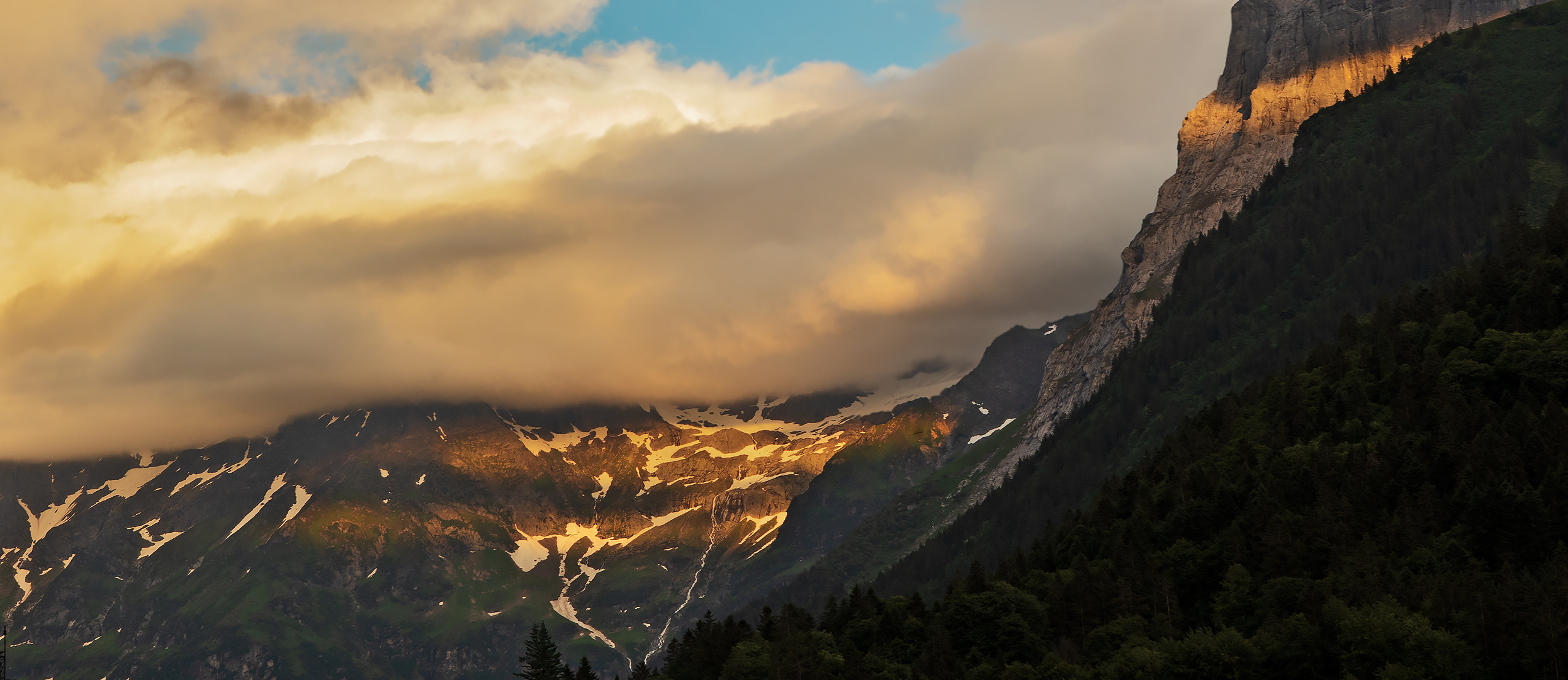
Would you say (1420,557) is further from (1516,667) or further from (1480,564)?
(1516,667)

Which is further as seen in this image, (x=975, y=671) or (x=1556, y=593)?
(x=975, y=671)

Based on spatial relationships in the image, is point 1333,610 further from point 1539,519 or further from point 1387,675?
point 1539,519

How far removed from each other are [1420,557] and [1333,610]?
25151 mm

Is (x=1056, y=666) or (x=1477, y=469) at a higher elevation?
(x=1477, y=469)

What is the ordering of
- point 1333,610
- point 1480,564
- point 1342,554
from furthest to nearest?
point 1342,554 → point 1480,564 → point 1333,610

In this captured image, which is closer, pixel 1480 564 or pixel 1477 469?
pixel 1480 564

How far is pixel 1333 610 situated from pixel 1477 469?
41657mm

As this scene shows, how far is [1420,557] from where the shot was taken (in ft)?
599

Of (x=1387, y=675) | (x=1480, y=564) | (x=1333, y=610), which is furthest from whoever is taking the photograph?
(x=1480, y=564)

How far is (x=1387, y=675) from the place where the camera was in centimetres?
14625

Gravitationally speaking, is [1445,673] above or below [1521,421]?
below

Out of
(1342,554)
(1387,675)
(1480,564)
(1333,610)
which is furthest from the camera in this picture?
(1342,554)

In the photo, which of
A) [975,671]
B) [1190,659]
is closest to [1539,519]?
[1190,659]

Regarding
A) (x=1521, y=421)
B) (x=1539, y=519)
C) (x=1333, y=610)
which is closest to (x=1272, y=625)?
(x=1333, y=610)
